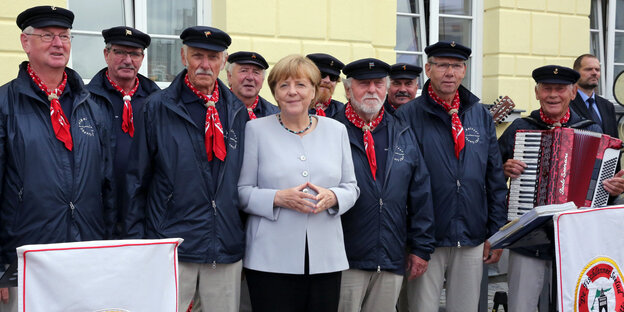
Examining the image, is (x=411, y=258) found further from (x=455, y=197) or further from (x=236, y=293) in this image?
(x=236, y=293)

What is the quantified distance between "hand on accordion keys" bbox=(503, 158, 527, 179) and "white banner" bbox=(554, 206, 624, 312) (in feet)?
1.90

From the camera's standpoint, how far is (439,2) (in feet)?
28.5

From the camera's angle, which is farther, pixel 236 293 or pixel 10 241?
pixel 236 293

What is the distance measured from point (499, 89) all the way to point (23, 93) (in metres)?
6.45

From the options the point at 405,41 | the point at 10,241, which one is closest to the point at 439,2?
the point at 405,41

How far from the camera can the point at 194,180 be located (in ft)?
11.5

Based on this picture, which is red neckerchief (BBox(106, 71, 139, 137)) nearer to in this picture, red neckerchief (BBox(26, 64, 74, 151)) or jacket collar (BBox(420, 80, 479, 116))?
red neckerchief (BBox(26, 64, 74, 151))

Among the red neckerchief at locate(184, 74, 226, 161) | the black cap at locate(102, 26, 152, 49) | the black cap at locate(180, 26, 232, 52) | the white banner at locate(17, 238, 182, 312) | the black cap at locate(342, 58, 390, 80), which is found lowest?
the white banner at locate(17, 238, 182, 312)

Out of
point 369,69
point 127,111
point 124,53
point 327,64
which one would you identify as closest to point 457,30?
point 327,64

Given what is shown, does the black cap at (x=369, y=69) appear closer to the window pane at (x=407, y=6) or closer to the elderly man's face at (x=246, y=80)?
the elderly man's face at (x=246, y=80)

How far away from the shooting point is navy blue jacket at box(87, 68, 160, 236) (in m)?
4.10

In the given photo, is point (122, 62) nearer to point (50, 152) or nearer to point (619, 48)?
point (50, 152)

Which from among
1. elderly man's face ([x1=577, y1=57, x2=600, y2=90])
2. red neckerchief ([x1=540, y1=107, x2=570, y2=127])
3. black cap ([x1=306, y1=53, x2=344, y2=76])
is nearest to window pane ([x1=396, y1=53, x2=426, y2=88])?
elderly man's face ([x1=577, y1=57, x2=600, y2=90])

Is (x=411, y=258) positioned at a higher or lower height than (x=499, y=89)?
lower
